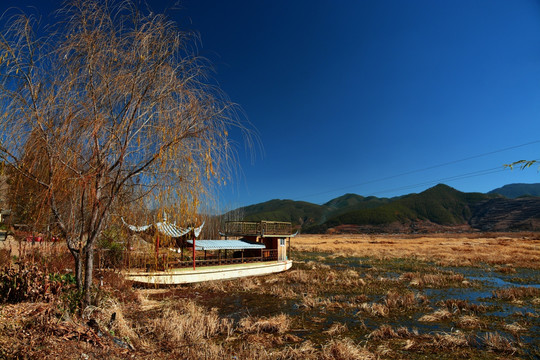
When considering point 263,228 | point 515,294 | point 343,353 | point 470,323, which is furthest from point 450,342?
point 263,228

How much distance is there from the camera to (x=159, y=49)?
22.2 ft

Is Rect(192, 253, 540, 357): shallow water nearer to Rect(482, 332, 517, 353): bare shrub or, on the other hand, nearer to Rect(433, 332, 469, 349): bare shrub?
Rect(482, 332, 517, 353): bare shrub

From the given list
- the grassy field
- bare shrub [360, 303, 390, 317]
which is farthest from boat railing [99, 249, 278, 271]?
bare shrub [360, 303, 390, 317]

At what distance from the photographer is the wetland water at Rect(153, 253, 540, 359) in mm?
9141

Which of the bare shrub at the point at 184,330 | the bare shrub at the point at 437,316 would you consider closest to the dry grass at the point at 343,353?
the bare shrub at the point at 184,330

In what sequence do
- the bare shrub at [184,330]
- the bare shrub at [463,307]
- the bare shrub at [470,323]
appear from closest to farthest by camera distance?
1. the bare shrub at [184,330]
2. the bare shrub at [470,323]
3. the bare shrub at [463,307]

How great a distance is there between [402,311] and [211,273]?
40.7 feet

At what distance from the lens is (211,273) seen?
68.6ft

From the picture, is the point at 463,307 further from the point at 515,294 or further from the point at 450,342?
the point at 450,342

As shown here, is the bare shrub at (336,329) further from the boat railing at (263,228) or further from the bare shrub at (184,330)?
the boat railing at (263,228)

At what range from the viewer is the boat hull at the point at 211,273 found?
1690 centimetres

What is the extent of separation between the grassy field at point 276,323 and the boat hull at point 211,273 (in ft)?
2.34

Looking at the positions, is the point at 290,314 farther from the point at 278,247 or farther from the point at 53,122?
the point at 278,247

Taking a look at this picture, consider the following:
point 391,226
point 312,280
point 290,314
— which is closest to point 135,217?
point 290,314
